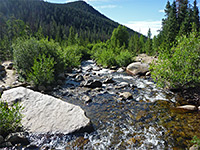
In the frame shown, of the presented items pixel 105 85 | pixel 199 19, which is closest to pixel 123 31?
pixel 199 19

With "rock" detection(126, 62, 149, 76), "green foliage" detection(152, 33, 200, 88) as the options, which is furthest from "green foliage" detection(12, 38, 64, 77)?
"rock" detection(126, 62, 149, 76)

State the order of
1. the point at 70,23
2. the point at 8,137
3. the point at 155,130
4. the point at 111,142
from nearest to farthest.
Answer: the point at 8,137 < the point at 111,142 < the point at 155,130 < the point at 70,23

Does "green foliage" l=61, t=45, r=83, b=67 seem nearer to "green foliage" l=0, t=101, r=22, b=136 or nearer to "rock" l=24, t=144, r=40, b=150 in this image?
"green foliage" l=0, t=101, r=22, b=136

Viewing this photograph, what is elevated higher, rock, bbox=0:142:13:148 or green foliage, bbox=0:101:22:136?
green foliage, bbox=0:101:22:136

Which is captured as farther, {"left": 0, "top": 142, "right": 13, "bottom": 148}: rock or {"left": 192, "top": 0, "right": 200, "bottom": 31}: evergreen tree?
{"left": 192, "top": 0, "right": 200, "bottom": 31}: evergreen tree

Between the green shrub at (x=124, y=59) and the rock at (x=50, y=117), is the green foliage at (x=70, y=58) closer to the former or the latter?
the green shrub at (x=124, y=59)

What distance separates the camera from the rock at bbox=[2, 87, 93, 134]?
6.12 m

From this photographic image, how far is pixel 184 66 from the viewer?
9.40 metres

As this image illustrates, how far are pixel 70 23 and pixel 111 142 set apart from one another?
15557 centimetres

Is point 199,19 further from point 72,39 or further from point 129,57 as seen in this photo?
point 72,39

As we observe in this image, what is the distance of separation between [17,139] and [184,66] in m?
10.8

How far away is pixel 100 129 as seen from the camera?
6.66m

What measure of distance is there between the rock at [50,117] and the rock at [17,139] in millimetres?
539

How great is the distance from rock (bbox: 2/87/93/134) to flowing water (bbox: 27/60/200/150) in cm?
35
